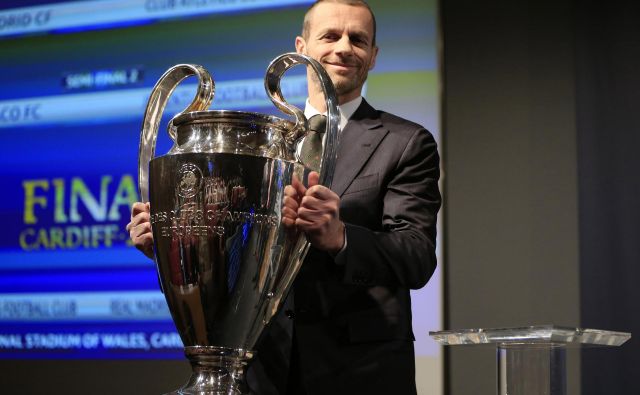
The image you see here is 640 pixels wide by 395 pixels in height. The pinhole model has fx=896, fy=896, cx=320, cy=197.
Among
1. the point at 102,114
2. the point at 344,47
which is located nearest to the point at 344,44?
the point at 344,47

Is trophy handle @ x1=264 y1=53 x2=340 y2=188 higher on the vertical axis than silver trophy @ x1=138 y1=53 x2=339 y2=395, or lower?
higher

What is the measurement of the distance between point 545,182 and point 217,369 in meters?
1.84

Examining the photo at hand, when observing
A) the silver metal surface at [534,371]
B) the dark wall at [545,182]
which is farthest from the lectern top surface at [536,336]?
the dark wall at [545,182]

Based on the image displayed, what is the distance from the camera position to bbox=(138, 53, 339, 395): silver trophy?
1.00 metres

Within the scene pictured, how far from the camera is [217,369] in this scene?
3.32ft

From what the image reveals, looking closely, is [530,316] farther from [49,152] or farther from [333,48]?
[49,152]

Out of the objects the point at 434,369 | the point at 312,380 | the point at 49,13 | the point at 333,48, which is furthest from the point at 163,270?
the point at 49,13

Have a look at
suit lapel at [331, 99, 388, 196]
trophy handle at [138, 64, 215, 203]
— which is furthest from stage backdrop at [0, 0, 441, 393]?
trophy handle at [138, 64, 215, 203]

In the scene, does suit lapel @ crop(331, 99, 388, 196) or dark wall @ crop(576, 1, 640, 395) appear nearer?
suit lapel @ crop(331, 99, 388, 196)

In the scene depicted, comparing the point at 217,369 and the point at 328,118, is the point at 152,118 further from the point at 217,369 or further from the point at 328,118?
the point at 217,369

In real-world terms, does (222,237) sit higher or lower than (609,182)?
lower

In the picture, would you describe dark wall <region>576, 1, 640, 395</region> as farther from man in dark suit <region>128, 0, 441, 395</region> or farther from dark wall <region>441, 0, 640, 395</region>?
man in dark suit <region>128, 0, 441, 395</region>

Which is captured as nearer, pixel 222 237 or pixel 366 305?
pixel 222 237

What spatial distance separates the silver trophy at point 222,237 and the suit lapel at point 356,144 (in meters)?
0.45
